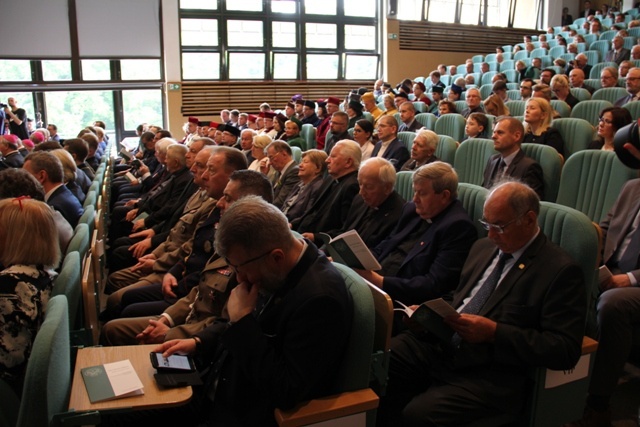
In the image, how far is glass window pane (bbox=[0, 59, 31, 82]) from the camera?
10.8 metres

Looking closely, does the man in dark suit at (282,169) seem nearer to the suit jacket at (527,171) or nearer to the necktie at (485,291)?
the suit jacket at (527,171)

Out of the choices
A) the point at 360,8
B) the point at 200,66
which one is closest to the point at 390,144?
the point at 200,66

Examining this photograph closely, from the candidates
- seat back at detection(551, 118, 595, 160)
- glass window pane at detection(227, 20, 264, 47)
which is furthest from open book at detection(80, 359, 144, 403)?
glass window pane at detection(227, 20, 264, 47)

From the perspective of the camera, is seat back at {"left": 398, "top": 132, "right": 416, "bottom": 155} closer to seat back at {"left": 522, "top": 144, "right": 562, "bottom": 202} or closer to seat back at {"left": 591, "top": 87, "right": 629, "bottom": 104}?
seat back at {"left": 522, "top": 144, "right": 562, "bottom": 202}

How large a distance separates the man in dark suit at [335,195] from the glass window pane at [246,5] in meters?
9.84

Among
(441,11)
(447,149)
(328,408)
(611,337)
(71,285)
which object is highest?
(441,11)

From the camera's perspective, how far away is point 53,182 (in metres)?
3.26

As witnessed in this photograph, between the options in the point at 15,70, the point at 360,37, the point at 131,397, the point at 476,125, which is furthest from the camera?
the point at 360,37

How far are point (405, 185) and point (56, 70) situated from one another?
10357 mm

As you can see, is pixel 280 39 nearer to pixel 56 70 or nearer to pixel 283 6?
pixel 283 6

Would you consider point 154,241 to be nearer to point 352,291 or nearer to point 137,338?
point 137,338

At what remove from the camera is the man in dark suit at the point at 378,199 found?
2959 mm

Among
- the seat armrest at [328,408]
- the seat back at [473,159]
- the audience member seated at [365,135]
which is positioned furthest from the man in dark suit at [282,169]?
the seat armrest at [328,408]

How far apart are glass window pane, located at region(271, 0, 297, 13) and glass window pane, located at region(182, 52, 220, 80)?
1.79 meters
